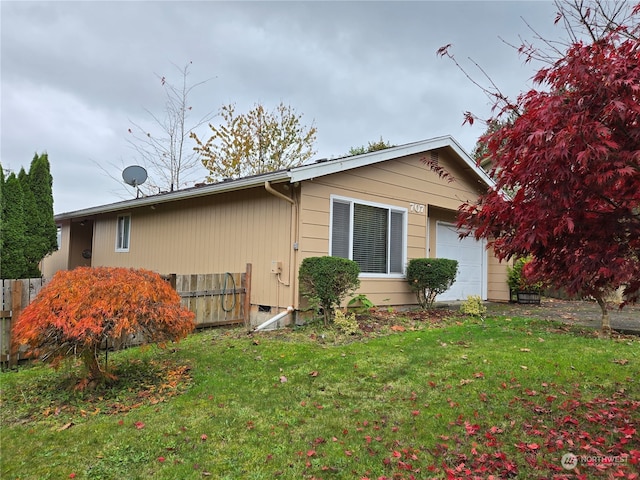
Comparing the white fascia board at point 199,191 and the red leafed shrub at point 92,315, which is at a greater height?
the white fascia board at point 199,191

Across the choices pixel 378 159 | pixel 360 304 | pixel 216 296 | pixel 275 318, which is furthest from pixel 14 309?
pixel 378 159

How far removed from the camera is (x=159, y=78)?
16.6 m

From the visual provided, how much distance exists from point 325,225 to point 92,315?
15.1 ft

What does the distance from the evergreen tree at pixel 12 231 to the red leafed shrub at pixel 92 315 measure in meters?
8.18

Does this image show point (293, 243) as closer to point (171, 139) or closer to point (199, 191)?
point (199, 191)

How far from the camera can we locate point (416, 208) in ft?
31.2

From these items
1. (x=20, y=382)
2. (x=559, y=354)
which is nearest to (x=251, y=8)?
(x=20, y=382)

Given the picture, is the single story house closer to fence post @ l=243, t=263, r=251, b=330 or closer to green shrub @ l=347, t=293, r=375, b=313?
fence post @ l=243, t=263, r=251, b=330

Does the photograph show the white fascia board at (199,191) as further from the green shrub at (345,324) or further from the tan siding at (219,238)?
the green shrub at (345,324)

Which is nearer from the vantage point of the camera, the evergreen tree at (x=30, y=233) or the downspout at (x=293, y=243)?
the downspout at (x=293, y=243)

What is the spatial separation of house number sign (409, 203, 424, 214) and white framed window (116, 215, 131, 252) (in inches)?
341

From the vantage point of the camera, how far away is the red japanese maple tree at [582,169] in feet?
7.25

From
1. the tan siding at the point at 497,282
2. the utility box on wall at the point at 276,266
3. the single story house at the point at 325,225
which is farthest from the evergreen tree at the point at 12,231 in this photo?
the tan siding at the point at 497,282

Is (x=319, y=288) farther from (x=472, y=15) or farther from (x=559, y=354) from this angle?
(x=472, y=15)
